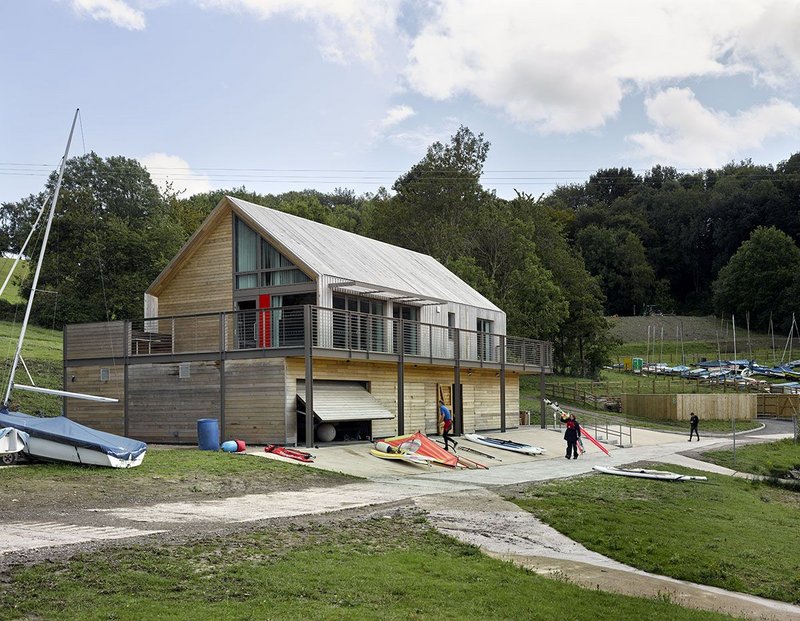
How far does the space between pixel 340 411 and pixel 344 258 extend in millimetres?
7678

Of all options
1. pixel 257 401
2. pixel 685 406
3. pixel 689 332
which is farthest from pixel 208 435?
pixel 689 332

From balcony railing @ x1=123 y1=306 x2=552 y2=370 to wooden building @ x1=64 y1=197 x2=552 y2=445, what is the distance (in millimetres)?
50

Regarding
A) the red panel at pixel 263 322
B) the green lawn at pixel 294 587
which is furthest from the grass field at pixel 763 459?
the green lawn at pixel 294 587

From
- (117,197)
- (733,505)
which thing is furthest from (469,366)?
(117,197)

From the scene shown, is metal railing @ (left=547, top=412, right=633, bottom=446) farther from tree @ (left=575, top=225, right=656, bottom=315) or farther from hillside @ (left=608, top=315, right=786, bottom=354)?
tree @ (left=575, top=225, right=656, bottom=315)

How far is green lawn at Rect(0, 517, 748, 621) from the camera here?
29.7 feet

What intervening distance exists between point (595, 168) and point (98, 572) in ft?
430

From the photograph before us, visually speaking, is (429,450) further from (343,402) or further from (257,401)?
(257,401)

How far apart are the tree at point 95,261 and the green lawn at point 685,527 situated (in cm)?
3524

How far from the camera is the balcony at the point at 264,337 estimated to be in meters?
28.0

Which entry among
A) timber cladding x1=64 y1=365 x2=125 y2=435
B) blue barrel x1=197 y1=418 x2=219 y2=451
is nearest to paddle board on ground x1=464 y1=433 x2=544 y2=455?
blue barrel x1=197 y1=418 x2=219 y2=451

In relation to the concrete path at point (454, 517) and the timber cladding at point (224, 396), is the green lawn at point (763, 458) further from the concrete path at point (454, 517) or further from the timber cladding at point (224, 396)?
the timber cladding at point (224, 396)

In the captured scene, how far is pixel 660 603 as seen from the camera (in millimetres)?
10984

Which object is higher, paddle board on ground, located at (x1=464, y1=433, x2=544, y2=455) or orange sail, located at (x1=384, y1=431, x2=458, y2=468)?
orange sail, located at (x1=384, y1=431, x2=458, y2=468)
